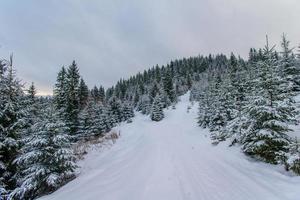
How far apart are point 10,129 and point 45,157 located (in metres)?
2.70

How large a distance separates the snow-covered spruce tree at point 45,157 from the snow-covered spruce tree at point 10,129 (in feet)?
2.78

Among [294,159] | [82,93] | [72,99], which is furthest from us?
[82,93]

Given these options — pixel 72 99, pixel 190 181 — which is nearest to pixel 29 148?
pixel 190 181

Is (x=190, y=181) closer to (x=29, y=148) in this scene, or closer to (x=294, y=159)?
(x=294, y=159)

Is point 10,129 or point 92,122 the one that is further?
point 92,122

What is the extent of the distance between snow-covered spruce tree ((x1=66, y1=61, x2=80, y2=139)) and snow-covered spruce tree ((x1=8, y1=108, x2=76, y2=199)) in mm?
15963

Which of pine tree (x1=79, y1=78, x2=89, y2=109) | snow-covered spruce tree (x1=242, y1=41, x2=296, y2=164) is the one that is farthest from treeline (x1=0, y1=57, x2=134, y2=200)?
pine tree (x1=79, y1=78, x2=89, y2=109)

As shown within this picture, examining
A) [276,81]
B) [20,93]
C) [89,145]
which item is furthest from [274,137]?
[89,145]

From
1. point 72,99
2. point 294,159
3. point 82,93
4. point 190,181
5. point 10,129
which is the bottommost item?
point 190,181

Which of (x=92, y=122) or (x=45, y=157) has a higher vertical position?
(x=92, y=122)

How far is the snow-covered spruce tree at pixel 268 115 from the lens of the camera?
36.0 feet

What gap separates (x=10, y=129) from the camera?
13.0 meters

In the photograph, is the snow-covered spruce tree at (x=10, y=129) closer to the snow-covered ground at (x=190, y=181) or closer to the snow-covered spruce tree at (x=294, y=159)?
the snow-covered ground at (x=190, y=181)

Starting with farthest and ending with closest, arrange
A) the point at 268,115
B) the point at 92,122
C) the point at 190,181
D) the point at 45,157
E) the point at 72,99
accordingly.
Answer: the point at 92,122, the point at 72,99, the point at 45,157, the point at 268,115, the point at 190,181
